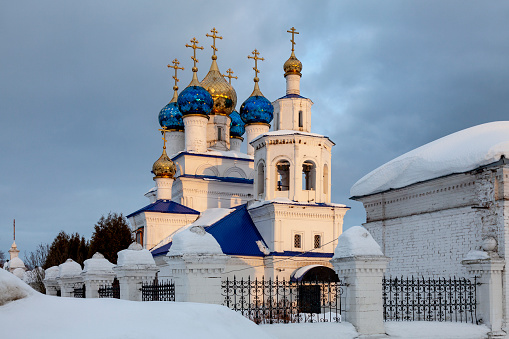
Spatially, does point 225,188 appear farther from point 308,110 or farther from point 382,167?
point 382,167

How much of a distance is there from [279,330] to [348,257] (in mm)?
1758

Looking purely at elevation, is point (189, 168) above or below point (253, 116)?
below

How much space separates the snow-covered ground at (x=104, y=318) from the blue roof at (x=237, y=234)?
685 inches

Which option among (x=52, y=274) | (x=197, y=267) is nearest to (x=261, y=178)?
(x=52, y=274)

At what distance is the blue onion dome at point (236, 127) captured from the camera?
3412cm

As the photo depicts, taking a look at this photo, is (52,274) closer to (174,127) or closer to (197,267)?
(197,267)

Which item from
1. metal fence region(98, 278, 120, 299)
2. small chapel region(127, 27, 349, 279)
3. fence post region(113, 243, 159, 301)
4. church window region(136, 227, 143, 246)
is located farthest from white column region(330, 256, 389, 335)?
church window region(136, 227, 143, 246)

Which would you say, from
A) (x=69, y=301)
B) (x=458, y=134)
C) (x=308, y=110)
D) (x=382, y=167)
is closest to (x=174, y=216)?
(x=308, y=110)

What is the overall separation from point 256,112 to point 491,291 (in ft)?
66.8

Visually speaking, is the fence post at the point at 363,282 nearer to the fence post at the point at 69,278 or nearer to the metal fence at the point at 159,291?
the metal fence at the point at 159,291

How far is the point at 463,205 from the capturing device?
12273 millimetres

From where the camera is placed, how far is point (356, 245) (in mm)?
10297

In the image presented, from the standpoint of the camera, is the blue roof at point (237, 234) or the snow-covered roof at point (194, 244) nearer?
the snow-covered roof at point (194, 244)

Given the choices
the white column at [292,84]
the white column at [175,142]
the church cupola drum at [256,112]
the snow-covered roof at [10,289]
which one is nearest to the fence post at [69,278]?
the white column at [292,84]
